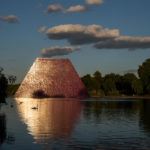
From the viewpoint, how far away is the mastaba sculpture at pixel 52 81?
166 meters

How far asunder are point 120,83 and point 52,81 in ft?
89.3

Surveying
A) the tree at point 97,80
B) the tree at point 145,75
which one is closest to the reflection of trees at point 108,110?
the tree at point 145,75

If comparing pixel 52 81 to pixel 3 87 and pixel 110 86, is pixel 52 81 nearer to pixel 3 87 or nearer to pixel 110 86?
pixel 110 86

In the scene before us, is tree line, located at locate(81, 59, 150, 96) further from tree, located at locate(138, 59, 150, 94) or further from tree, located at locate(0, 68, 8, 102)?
tree, located at locate(0, 68, 8, 102)

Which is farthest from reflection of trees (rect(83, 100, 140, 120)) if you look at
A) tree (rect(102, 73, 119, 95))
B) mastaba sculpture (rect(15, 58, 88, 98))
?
tree (rect(102, 73, 119, 95))

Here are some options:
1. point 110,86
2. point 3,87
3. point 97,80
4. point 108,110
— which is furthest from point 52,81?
point 3,87

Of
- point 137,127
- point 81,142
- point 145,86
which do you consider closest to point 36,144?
point 81,142

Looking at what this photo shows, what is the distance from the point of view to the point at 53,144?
105 feet

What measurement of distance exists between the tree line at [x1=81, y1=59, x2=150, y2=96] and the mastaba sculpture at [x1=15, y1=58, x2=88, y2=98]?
9839 millimetres

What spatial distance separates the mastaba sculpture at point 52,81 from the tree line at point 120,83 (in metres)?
9.84

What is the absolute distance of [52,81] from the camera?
550 ft

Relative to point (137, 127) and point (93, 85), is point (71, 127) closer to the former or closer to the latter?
point (137, 127)

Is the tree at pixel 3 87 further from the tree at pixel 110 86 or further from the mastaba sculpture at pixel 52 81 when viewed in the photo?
the tree at pixel 110 86

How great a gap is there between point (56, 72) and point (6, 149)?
5513 inches
